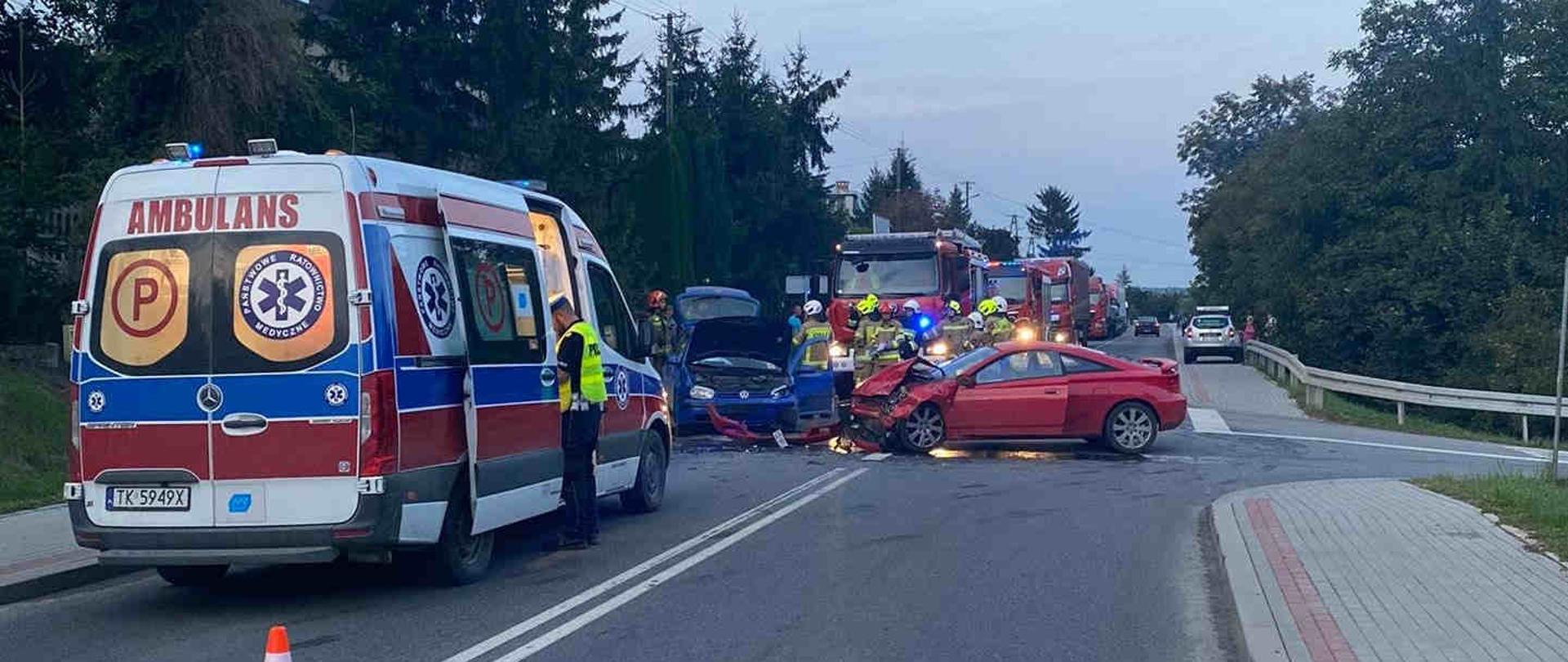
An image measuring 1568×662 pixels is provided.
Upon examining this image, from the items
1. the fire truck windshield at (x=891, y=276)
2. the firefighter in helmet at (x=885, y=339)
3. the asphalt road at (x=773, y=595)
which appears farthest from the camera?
the fire truck windshield at (x=891, y=276)

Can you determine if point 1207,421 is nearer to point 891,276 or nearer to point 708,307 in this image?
point 891,276

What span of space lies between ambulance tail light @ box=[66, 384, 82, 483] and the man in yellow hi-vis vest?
131 inches

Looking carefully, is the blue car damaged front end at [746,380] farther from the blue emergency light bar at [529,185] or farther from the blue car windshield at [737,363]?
the blue emergency light bar at [529,185]

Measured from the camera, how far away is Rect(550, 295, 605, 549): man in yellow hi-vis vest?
11.0m

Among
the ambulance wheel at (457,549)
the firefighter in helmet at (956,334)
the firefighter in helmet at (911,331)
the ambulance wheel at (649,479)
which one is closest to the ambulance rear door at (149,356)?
the ambulance wheel at (457,549)

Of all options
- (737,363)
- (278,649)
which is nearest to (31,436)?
(737,363)

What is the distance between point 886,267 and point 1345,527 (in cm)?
1751

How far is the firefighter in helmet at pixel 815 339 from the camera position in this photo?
20.7 m

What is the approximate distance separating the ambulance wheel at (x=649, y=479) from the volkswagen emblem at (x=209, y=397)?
492 centimetres

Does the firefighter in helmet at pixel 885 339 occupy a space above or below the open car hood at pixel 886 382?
above

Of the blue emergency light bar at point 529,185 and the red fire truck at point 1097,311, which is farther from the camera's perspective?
the red fire truck at point 1097,311

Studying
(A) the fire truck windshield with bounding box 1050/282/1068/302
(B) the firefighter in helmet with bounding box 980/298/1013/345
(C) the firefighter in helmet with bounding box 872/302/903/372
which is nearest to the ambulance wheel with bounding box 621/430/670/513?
(C) the firefighter in helmet with bounding box 872/302/903/372

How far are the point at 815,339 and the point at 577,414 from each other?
32.5 feet

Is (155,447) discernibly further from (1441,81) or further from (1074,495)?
(1441,81)
